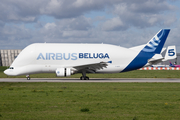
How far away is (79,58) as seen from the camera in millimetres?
35531

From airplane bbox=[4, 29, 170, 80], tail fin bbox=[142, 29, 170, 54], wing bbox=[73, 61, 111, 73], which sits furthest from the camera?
tail fin bbox=[142, 29, 170, 54]

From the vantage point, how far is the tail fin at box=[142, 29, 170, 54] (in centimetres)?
3742

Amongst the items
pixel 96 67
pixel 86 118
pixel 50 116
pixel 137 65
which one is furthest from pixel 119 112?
pixel 137 65

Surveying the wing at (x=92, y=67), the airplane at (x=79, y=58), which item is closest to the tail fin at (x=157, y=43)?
the airplane at (x=79, y=58)

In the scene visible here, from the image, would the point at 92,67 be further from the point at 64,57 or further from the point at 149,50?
the point at 149,50

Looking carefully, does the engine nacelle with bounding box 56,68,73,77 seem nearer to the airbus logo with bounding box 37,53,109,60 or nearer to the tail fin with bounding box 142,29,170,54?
the airbus logo with bounding box 37,53,109,60

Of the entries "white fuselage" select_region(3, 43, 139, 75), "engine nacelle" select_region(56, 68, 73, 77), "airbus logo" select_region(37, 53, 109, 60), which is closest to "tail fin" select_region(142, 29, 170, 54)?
"white fuselage" select_region(3, 43, 139, 75)

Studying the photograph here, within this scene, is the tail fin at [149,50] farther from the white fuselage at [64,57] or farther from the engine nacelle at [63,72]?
the engine nacelle at [63,72]

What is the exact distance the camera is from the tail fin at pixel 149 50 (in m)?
36.8

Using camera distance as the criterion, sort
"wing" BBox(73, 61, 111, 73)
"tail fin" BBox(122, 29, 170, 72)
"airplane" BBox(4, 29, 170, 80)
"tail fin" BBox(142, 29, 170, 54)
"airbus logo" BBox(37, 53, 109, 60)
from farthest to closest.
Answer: "tail fin" BBox(142, 29, 170, 54), "tail fin" BBox(122, 29, 170, 72), "airbus logo" BBox(37, 53, 109, 60), "airplane" BBox(4, 29, 170, 80), "wing" BBox(73, 61, 111, 73)

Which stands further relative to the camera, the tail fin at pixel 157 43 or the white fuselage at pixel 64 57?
the tail fin at pixel 157 43

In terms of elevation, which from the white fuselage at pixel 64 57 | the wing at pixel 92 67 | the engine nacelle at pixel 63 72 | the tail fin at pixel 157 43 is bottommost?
the engine nacelle at pixel 63 72

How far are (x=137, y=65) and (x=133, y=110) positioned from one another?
25221 mm

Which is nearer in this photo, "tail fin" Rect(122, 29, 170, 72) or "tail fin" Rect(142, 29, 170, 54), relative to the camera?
"tail fin" Rect(122, 29, 170, 72)
